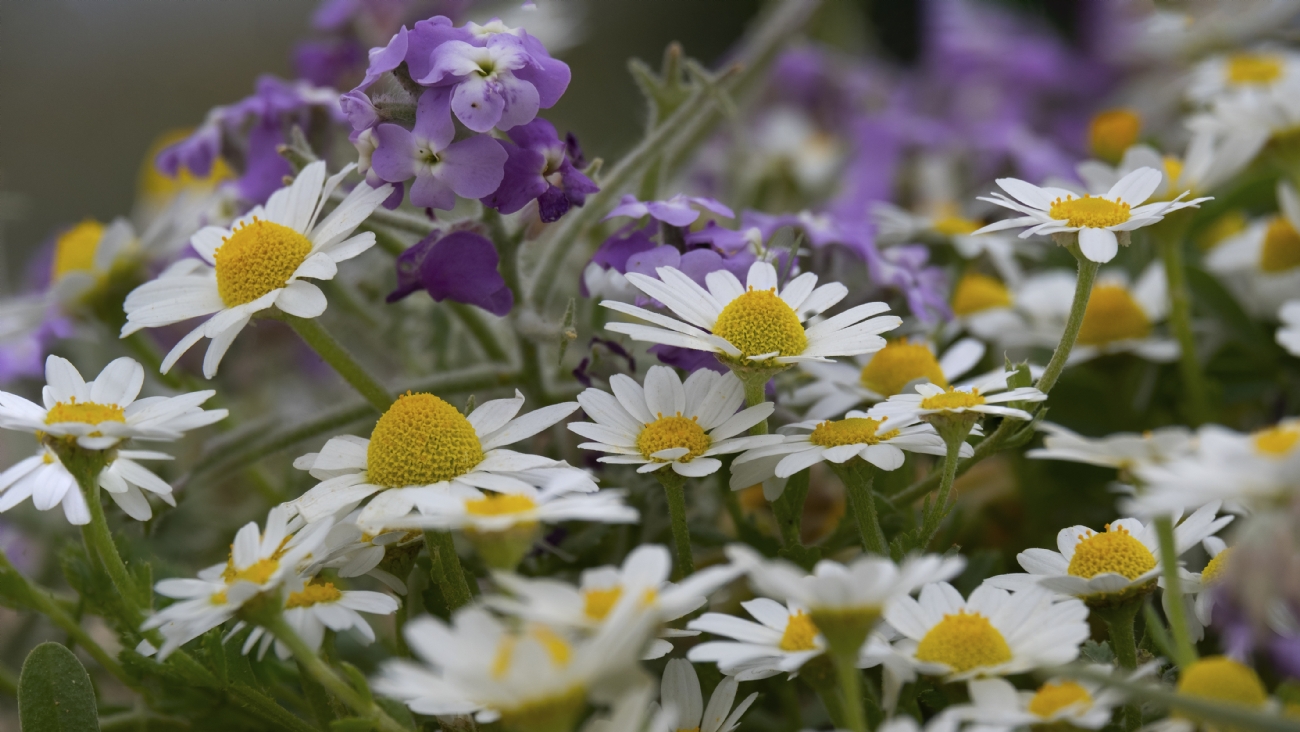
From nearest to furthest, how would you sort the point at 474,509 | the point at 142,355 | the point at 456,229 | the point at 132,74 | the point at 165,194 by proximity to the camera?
the point at 474,509 < the point at 456,229 < the point at 142,355 < the point at 165,194 < the point at 132,74

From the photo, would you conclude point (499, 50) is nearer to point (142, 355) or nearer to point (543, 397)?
point (543, 397)

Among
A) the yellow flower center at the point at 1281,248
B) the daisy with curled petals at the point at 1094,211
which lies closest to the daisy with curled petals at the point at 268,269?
the daisy with curled petals at the point at 1094,211

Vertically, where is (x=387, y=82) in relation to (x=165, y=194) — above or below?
above

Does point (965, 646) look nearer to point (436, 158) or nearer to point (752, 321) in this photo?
point (752, 321)

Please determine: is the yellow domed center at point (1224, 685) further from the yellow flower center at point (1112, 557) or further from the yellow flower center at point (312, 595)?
the yellow flower center at point (312, 595)

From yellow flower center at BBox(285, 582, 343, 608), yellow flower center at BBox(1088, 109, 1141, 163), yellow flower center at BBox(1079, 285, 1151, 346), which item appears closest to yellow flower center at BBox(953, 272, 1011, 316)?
yellow flower center at BBox(1079, 285, 1151, 346)

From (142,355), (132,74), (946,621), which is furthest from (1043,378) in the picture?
(132,74)

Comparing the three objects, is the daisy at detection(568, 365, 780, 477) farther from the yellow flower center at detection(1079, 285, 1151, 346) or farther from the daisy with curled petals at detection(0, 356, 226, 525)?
the yellow flower center at detection(1079, 285, 1151, 346)

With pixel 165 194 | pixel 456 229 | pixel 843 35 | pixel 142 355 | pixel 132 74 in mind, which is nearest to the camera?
pixel 456 229
